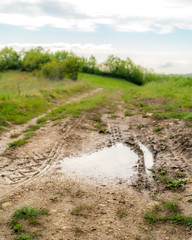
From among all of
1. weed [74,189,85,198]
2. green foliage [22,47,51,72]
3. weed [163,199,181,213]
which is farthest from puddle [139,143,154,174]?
green foliage [22,47,51,72]

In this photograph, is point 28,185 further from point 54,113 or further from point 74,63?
point 74,63

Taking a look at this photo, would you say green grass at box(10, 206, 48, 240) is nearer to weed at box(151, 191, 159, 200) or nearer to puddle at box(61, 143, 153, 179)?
puddle at box(61, 143, 153, 179)

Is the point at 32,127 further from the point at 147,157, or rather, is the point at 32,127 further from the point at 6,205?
the point at 6,205

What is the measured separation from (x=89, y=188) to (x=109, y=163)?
4.22 ft

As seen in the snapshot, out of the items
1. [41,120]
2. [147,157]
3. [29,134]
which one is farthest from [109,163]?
[41,120]

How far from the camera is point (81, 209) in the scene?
3506 mm

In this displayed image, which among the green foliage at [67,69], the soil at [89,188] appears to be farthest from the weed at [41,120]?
the green foliage at [67,69]

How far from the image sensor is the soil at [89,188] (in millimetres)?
3053

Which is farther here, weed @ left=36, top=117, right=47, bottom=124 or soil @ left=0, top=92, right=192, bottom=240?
weed @ left=36, top=117, right=47, bottom=124

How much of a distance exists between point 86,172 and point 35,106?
758 cm

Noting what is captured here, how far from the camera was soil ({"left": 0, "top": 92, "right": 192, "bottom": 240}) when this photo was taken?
3053 millimetres

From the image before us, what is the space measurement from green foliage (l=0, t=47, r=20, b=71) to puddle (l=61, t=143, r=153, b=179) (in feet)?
203

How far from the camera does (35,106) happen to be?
37.8 feet

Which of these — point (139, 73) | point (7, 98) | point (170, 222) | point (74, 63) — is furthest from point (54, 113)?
point (139, 73)
